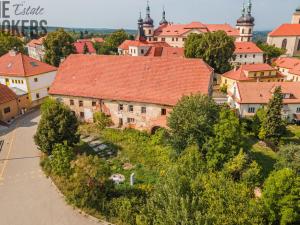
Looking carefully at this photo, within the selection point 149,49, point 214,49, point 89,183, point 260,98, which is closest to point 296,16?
point 214,49

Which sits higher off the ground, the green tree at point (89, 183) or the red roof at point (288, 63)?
the red roof at point (288, 63)

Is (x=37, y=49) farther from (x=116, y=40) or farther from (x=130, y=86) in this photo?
(x=130, y=86)

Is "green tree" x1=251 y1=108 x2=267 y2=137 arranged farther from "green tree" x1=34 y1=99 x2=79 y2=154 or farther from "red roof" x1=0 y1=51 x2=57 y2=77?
"red roof" x1=0 y1=51 x2=57 y2=77

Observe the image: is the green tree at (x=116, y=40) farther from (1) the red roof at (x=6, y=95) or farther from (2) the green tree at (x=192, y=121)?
(2) the green tree at (x=192, y=121)

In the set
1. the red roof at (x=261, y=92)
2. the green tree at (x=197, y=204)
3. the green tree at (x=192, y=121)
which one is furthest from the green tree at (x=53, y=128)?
the red roof at (x=261, y=92)

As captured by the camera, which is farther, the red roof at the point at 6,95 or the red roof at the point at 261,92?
the red roof at the point at 261,92

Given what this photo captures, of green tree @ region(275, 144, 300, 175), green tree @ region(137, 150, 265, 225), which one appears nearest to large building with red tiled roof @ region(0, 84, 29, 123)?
green tree @ region(137, 150, 265, 225)
